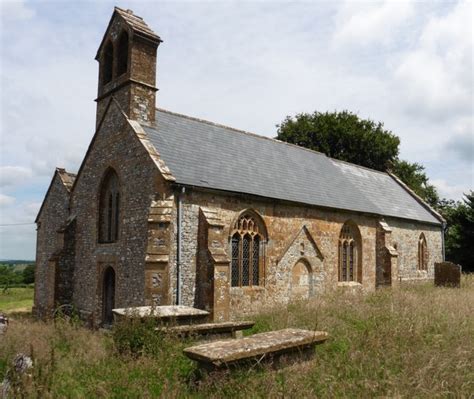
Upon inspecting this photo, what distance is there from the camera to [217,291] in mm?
13320

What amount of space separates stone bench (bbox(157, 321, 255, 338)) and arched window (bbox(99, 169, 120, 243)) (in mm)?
7628

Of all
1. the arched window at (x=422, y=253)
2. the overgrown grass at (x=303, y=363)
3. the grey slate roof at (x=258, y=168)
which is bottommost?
the overgrown grass at (x=303, y=363)

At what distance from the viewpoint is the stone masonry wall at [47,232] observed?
19591 millimetres

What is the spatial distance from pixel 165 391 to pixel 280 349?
2014 millimetres

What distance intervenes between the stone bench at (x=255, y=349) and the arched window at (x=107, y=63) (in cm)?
1374

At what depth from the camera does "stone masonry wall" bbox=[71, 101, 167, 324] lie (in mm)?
14055

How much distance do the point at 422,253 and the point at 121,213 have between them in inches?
772

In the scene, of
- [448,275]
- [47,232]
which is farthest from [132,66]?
[448,275]

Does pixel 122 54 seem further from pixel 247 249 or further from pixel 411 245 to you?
pixel 411 245

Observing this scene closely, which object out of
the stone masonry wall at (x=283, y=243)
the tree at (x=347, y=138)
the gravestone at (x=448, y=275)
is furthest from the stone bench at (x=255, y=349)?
the tree at (x=347, y=138)

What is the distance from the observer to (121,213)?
15.2 meters

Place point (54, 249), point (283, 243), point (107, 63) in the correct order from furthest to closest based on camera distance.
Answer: point (54, 249) → point (107, 63) → point (283, 243)

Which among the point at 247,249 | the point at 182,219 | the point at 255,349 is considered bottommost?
the point at 255,349

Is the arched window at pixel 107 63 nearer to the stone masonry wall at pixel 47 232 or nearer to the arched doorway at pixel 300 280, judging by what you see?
the stone masonry wall at pixel 47 232
